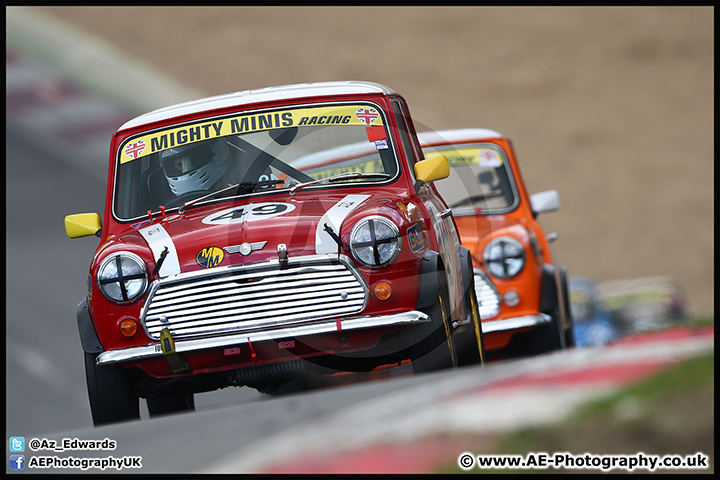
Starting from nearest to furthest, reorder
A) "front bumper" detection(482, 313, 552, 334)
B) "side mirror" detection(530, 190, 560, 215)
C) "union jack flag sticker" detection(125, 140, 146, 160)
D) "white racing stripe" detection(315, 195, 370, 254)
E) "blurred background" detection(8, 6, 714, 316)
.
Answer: "white racing stripe" detection(315, 195, 370, 254) < "union jack flag sticker" detection(125, 140, 146, 160) < "front bumper" detection(482, 313, 552, 334) < "side mirror" detection(530, 190, 560, 215) < "blurred background" detection(8, 6, 714, 316)

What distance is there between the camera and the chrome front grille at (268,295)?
480cm

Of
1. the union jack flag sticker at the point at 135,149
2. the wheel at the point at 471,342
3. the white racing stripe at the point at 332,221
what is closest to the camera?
the white racing stripe at the point at 332,221

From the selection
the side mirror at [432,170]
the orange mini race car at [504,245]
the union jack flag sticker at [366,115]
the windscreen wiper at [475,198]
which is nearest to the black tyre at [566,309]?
the orange mini race car at [504,245]

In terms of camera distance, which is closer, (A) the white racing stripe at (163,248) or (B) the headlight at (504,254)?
(A) the white racing stripe at (163,248)

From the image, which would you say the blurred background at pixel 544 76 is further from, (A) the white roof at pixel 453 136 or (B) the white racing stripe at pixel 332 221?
(B) the white racing stripe at pixel 332 221

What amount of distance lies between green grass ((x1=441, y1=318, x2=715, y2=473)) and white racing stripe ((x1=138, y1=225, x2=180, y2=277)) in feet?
6.80

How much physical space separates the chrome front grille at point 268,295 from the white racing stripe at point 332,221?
2.6 inches

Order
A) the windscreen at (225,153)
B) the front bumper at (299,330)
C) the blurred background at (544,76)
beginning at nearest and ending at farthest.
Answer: the front bumper at (299,330) < the windscreen at (225,153) < the blurred background at (544,76)

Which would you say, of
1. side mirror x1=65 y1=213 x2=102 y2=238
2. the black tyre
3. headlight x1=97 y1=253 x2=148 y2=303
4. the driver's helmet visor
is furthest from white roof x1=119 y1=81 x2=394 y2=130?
the black tyre

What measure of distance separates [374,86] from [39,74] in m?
15.6

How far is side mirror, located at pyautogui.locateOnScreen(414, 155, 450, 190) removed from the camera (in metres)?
5.67

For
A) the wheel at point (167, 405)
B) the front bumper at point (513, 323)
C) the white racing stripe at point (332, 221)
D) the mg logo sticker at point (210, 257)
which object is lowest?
the wheel at point (167, 405)

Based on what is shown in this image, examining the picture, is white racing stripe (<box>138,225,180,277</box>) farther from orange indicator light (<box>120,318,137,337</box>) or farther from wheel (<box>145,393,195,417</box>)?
wheel (<box>145,393,195,417</box>)

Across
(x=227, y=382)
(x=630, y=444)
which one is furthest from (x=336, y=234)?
(x=630, y=444)
